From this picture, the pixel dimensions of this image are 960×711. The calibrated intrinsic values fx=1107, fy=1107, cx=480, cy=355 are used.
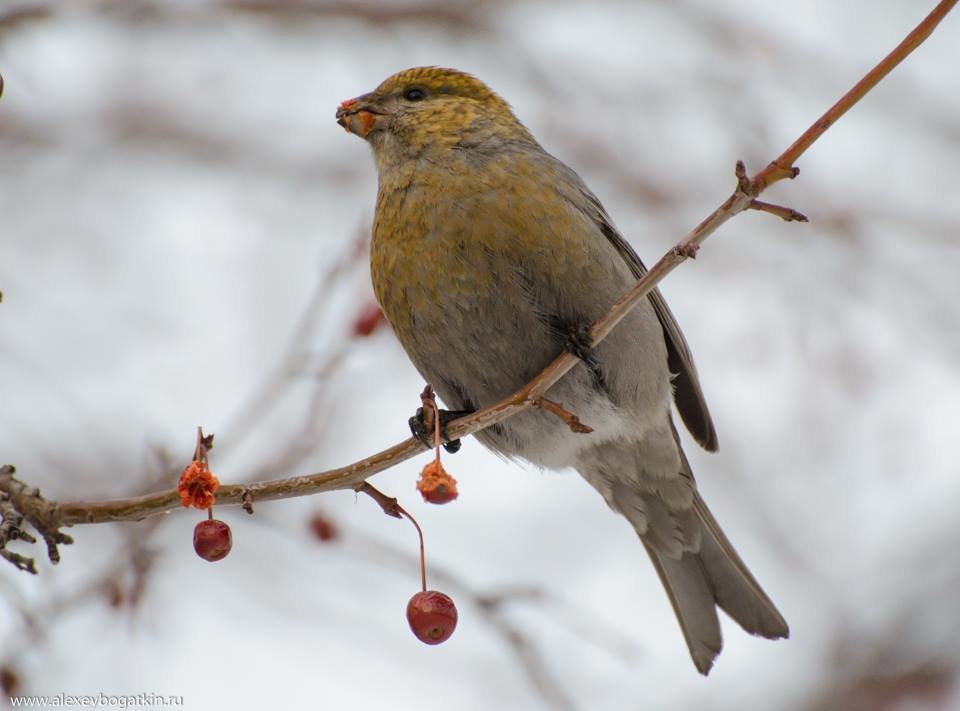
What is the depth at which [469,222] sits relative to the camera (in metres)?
3.31

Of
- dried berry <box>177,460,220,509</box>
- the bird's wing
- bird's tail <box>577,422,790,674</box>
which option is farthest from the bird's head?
dried berry <box>177,460,220,509</box>

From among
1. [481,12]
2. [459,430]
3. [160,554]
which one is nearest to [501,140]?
[459,430]

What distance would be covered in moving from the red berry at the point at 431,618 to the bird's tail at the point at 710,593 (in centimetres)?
156

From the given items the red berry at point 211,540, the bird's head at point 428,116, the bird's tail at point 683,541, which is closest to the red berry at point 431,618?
the red berry at point 211,540

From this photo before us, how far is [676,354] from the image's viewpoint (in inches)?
153

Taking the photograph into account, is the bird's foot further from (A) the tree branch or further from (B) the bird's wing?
(B) the bird's wing

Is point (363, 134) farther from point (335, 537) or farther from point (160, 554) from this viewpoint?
point (160, 554)

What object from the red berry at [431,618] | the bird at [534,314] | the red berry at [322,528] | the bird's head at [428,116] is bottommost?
the red berry at [431,618]

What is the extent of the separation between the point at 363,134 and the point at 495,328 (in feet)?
3.31

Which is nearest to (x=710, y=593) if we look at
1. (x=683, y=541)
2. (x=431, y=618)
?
(x=683, y=541)

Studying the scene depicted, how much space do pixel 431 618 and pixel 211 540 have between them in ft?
1.79

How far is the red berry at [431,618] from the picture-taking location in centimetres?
248

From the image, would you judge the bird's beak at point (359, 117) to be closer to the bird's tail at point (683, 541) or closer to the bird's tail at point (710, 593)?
the bird's tail at point (683, 541)

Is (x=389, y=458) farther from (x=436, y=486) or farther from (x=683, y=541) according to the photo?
(x=683, y=541)
